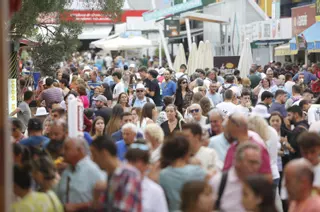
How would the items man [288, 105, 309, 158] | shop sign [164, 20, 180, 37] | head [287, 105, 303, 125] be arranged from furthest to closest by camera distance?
shop sign [164, 20, 180, 37] < head [287, 105, 303, 125] < man [288, 105, 309, 158]

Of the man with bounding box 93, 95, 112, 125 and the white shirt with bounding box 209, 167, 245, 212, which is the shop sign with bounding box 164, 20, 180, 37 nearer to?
the man with bounding box 93, 95, 112, 125

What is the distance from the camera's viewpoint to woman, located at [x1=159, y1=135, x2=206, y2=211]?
21.4 feet

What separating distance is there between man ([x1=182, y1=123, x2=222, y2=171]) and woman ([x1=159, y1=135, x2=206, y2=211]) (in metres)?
0.85

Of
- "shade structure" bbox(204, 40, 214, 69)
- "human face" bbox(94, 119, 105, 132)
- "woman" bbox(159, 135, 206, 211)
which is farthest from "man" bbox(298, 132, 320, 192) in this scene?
"shade structure" bbox(204, 40, 214, 69)

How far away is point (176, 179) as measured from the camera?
21.4 feet

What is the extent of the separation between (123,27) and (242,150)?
46.6m

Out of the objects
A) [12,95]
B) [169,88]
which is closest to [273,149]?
[12,95]

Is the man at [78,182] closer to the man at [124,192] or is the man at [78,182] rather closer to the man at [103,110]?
the man at [124,192]

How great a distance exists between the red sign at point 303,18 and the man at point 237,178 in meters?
26.8

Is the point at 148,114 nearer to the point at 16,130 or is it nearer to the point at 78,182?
the point at 16,130

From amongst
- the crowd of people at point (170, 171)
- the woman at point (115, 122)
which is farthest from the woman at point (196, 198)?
the woman at point (115, 122)

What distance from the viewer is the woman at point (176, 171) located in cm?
652

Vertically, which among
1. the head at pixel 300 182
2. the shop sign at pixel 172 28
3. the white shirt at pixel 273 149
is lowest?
the white shirt at pixel 273 149

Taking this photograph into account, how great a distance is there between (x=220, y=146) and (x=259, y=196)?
2880mm
